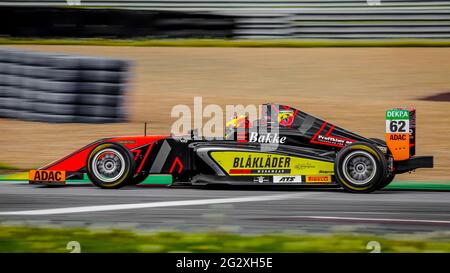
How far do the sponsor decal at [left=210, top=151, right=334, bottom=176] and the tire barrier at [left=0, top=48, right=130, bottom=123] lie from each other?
483cm

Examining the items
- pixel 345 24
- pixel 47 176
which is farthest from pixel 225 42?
pixel 47 176

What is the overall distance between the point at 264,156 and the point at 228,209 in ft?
3.75

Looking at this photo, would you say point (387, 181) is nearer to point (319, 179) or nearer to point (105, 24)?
point (319, 179)

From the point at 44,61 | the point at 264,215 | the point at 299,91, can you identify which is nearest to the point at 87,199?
the point at 264,215

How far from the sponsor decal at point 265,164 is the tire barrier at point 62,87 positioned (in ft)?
15.9

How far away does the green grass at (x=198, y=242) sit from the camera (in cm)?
633

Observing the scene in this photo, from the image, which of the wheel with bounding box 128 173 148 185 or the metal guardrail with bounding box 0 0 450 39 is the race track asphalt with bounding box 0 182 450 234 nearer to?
the wheel with bounding box 128 173 148 185

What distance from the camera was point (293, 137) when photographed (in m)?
9.26

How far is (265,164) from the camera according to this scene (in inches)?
360

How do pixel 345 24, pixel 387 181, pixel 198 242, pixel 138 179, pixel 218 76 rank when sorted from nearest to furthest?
1. pixel 198 242
2. pixel 387 181
3. pixel 138 179
4. pixel 218 76
5. pixel 345 24

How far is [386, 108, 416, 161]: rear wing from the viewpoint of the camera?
9.12 metres

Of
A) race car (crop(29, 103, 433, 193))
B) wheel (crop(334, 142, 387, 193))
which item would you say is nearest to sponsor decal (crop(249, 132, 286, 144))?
race car (crop(29, 103, 433, 193))

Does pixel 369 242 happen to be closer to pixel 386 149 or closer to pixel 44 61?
pixel 386 149

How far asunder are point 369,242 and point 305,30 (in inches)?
700
